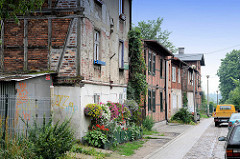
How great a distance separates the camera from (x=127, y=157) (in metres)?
12.2

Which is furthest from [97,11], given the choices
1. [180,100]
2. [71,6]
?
[180,100]

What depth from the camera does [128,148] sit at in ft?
46.3

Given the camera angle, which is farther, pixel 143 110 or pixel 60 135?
pixel 143 110

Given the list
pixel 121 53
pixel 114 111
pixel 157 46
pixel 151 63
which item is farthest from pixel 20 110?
pixel 157 46

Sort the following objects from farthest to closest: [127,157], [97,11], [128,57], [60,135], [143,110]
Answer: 1. [143,110]
2. [128,57]
3. [97,11]
4. [127,157]
5. [60,135]

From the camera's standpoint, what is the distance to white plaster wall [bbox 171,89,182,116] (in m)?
33.8

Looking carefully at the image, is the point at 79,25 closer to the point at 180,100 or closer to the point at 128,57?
the point at 128,57

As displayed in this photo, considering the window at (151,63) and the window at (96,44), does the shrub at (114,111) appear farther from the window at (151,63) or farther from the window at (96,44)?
the window at (151,63)

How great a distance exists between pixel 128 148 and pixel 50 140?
582 cm

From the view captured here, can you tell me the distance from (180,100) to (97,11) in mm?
25384

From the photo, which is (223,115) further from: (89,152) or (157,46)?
(89,152)

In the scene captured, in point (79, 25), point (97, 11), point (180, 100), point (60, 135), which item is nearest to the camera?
point (60, 135)

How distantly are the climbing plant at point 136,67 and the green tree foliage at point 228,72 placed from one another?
179ft

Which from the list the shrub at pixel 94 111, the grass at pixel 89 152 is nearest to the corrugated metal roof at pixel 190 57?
the shrub at pixel 94 111
